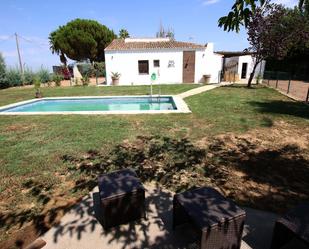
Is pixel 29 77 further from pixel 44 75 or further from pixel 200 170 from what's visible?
pixel 200 170

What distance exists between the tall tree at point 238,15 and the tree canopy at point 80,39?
→ 37052 mm

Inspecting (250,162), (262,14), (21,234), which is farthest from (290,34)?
(21,234)

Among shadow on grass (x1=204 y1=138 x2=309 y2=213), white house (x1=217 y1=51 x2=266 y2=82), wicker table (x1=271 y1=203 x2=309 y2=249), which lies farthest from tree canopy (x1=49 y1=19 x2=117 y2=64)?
wicker table (x1=271 y1=203 x2=309 y2=249)

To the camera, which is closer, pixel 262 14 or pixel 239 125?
pixel 239 125

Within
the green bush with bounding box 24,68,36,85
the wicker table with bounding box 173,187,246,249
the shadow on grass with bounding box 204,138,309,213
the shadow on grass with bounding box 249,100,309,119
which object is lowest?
the shadow on grass with bounding box 204,138,309,213

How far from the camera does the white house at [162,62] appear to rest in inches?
844

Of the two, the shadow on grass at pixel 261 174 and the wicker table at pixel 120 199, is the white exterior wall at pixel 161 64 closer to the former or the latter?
the shadow on grass at pixel 261 174

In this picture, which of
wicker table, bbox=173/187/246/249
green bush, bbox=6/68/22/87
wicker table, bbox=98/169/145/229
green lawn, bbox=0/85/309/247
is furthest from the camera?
green bush, bbox=6/68/22/87

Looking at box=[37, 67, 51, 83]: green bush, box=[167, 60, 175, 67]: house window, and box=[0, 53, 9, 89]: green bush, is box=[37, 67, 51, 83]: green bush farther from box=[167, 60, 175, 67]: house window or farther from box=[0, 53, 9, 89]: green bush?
box=[167, 60, 175, 67]: house window

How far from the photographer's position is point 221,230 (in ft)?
7.89

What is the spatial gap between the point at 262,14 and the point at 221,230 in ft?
55.5

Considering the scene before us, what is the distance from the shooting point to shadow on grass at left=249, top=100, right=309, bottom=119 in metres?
9.25

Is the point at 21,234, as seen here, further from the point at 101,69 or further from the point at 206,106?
the point at 101,69

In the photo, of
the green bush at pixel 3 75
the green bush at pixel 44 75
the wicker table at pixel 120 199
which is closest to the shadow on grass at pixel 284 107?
the wicker table at pixel 120 199
